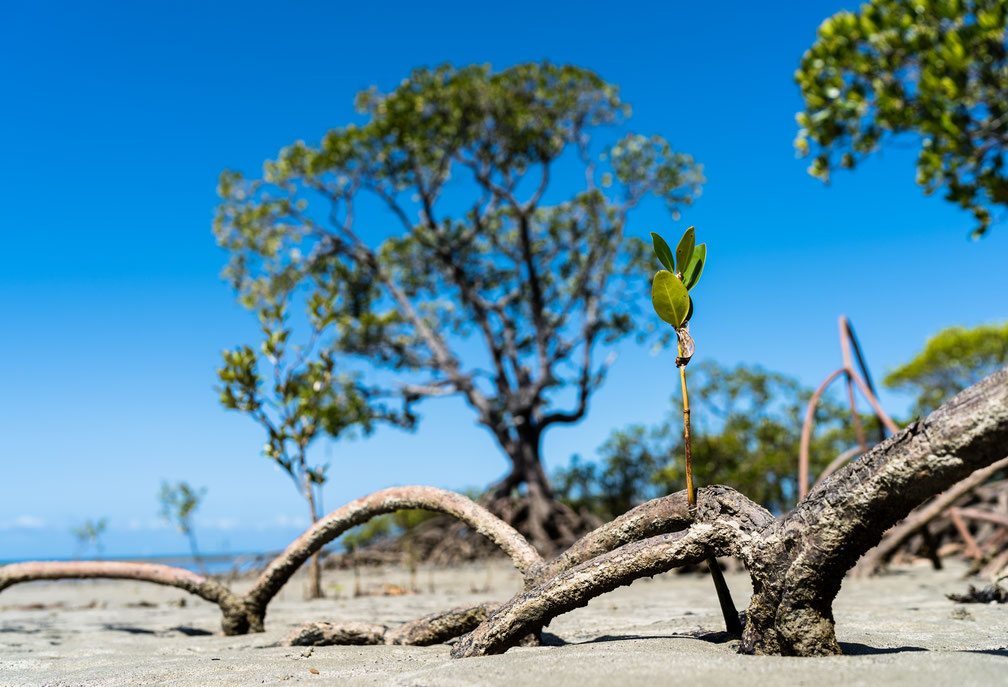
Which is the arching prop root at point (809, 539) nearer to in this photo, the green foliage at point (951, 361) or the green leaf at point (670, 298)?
the green leaf at point (670, 298)

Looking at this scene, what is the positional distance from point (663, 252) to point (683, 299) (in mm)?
208

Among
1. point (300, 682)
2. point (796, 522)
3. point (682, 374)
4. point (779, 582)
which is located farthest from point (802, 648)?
point (300, 682)

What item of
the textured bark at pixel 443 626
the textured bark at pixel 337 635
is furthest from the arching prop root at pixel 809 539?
the textured bark at pixel 337 635

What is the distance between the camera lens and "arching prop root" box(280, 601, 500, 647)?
313cm

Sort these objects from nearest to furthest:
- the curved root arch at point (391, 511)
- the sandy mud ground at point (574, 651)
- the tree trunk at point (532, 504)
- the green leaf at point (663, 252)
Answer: the sandy mud ground at point (574, 651), the green leaf at point (663, 252), the curved root arch at point (391, 511), the tree trunk at point (532, 504)

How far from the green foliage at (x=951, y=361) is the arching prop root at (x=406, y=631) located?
2110 cm

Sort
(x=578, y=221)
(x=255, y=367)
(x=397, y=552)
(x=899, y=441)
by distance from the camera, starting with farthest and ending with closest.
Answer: (x=578, y=221) → (x=397, y=552) → (x=255, y=367) → (x=899, y=441)

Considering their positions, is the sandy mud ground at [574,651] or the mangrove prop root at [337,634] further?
the mangrove prop root at [337,634]

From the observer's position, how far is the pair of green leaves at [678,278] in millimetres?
2213

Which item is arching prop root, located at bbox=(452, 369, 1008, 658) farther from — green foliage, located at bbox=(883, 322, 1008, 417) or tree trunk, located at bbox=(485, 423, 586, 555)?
green foliage, located at bbox=(883, 322, 1008, 417)

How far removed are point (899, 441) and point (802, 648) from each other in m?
0.66

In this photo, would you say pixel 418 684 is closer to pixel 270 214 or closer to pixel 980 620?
pixel 980 620

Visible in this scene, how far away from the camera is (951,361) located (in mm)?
23000

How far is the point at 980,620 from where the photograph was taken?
3.49 metres
